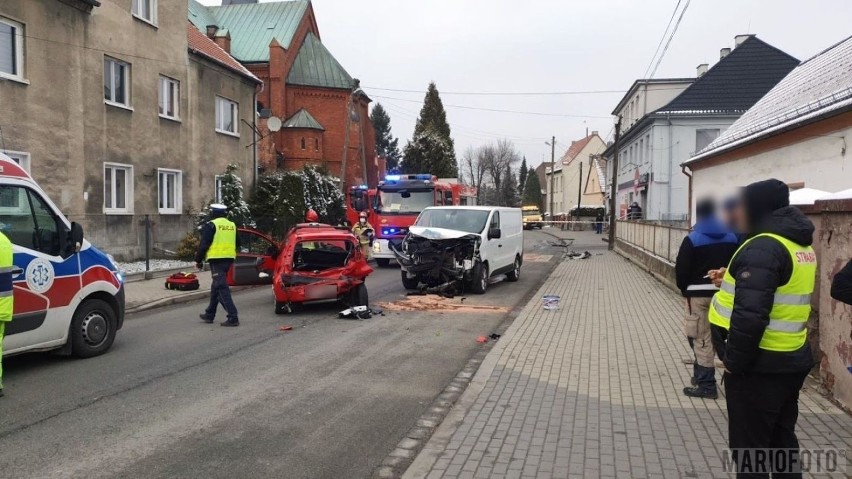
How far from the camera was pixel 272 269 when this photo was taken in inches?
466

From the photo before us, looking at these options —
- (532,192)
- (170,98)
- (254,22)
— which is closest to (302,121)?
(254,22)

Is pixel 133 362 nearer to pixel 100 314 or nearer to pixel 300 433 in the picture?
pixel 100 314

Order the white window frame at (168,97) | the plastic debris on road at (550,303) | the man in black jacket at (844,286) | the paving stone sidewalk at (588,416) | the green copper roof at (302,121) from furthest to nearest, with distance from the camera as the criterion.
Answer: the green copper roof at (302,121), the white window frame at (168,97), the plastic debris on road at (550,303), the paving stone sidewalk at (588,416), the man in black jacket at (844,286)

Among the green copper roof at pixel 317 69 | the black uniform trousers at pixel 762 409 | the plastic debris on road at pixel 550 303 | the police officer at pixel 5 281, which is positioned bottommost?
the plastic debris on road at pixel 550 303

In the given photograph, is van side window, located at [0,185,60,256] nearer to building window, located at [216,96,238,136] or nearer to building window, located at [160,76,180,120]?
building window, located at [160,76,180,120]

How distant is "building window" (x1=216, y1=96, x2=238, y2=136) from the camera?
938 inches

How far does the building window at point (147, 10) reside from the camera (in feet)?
63.6

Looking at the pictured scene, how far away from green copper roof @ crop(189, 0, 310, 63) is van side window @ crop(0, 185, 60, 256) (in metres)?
38.1

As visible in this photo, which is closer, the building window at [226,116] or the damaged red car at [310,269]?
the damaged red car at [310,269]

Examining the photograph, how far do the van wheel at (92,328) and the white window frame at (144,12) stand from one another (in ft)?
46.8

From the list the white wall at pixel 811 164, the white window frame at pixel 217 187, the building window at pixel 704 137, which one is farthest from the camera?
the building window at pixel 704 137

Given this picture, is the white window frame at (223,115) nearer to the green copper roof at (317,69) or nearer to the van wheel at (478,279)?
the van wheel at (478,279)

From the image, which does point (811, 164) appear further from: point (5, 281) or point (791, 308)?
point (5, 281)

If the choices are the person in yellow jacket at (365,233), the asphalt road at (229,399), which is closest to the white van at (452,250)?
the asphalt road at (229,399)
